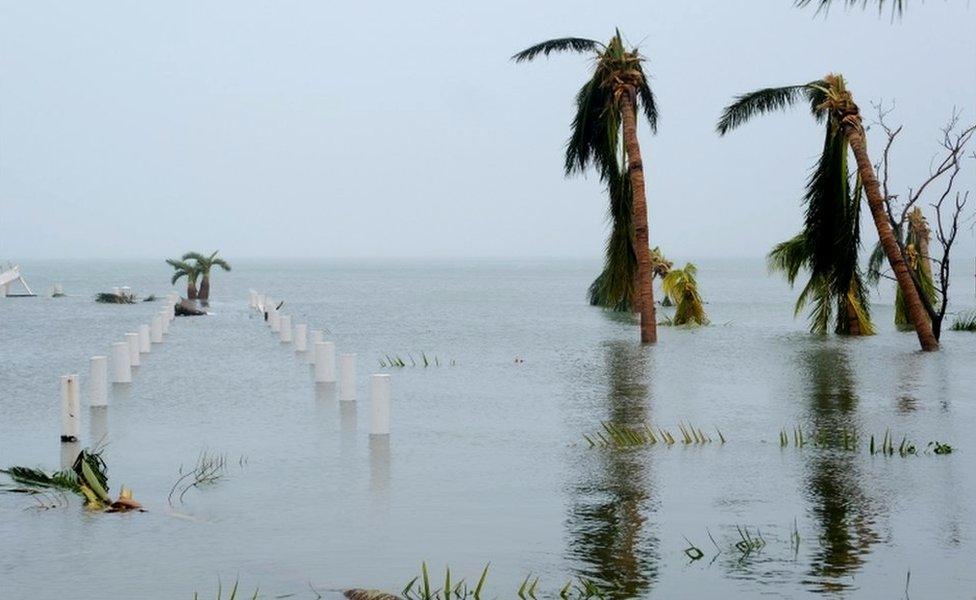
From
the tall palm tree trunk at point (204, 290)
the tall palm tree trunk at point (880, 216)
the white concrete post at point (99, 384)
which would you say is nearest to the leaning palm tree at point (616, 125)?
the tall palm tree trunk at point (880, 216)

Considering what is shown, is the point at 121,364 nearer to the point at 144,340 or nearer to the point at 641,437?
the point at 144,340

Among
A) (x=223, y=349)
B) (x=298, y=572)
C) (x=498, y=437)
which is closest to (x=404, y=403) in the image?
(x=498, y=437)

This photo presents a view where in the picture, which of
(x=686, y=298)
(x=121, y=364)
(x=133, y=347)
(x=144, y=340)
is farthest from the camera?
(x=686, y=298)

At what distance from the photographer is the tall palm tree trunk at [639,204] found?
31.5 meters

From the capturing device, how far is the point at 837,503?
10836 millimetres

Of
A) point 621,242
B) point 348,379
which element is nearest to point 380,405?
point 348,379

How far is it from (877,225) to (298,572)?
23.8 metres

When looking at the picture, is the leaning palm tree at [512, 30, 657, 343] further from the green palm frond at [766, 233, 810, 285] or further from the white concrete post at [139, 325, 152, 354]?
the white concrete post at [139, 325, 152, 354]

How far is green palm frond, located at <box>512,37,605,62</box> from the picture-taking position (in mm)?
30641

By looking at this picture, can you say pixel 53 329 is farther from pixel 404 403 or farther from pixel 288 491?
pixel 288 491

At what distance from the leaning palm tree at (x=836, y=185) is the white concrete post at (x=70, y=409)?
66.5 feet

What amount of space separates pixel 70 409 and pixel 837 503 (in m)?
8.24

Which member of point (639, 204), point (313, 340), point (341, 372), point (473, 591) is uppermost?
point (639, 204)

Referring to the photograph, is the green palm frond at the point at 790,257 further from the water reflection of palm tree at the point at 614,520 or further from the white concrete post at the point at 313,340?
the water reflection of palm tree at the point at 614,520
